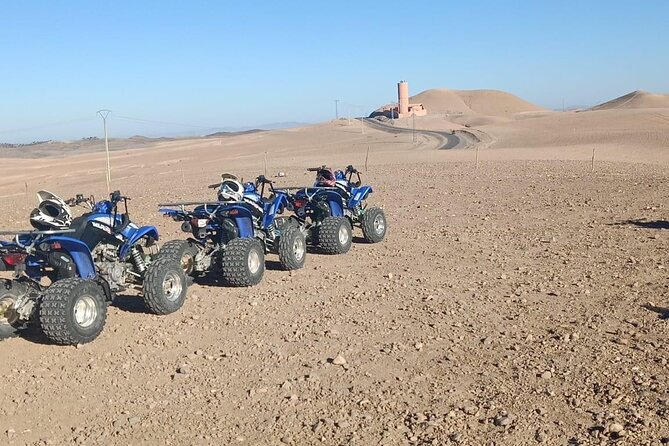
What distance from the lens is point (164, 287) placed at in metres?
7.57

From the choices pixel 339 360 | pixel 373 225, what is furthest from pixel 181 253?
pixel 373 225

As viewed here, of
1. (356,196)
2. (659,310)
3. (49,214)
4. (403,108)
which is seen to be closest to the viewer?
(659,310)

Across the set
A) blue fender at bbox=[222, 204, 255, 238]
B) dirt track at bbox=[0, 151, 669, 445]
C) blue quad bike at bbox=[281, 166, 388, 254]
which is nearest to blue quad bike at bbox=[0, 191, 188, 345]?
dirt track at bbox=[0, 151, 669, 445]

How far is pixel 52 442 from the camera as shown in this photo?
4738 millimetres

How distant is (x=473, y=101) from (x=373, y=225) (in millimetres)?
156706

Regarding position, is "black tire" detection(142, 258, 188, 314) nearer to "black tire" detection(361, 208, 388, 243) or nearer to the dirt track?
the dirt track

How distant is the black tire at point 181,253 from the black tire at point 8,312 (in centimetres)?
184

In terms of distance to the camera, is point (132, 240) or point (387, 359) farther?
point (132, 240)

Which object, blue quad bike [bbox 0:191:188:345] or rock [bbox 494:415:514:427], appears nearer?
rock [bbox 494:415:514:427]

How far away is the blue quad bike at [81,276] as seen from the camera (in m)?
6.40

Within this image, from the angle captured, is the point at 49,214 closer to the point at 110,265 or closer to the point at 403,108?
the point at 110,265

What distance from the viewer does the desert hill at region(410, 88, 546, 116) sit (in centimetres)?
14975

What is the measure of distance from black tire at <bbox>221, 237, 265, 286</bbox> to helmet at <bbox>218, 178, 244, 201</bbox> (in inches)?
32.4

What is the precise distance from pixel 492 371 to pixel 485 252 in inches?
186
